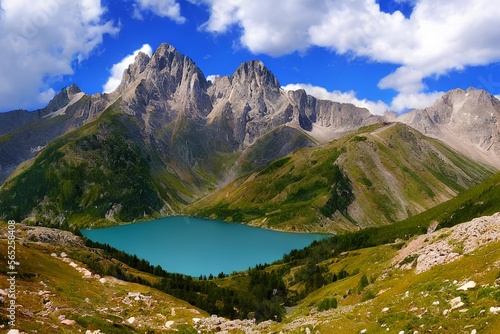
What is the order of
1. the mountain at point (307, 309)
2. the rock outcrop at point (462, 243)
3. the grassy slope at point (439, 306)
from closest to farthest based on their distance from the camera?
the grassy slope at point (439, 306), the mountain at point (307, 309), the rock outcrop at point (462, 243)

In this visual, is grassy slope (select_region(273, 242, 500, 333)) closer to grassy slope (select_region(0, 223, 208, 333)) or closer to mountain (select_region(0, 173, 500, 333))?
mountain (select_region(0, 173, 500, 333))

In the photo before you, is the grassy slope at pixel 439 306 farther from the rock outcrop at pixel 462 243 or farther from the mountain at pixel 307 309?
the rock outcrop at pixel 462 243

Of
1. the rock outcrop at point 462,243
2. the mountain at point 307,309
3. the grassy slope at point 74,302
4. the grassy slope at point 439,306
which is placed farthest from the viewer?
the grassy slope at point 74,302

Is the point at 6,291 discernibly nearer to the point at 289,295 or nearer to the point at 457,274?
the point at 457,274

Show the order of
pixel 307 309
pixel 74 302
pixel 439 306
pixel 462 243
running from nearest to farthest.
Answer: pixel 439 306 → pixel 462 243 → pixel 74 302 → pixel 307 309

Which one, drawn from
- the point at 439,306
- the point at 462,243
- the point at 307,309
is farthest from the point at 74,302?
the point at 462,243

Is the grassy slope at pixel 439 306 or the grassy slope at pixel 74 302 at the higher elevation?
the grassy slope at pixel 74 302

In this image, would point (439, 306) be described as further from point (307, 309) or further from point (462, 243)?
point (307, 309)

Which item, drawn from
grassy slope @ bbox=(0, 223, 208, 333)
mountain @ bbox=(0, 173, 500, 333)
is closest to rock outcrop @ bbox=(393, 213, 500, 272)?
mountain @ bbox=(0, 173, 500, 333)

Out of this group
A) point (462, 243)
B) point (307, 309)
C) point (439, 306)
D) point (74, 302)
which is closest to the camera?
point (439, 306)

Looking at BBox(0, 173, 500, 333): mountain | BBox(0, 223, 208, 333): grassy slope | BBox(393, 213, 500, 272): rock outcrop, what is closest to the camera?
BBox(0, 173, 500, 333): mountain

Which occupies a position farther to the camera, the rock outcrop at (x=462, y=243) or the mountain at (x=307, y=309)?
the rock outcrop at (x=462, y=243)

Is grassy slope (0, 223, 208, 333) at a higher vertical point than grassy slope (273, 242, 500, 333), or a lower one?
higher

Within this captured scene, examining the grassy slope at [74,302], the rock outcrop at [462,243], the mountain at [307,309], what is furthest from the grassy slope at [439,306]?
the grassy slope at [74,302]
